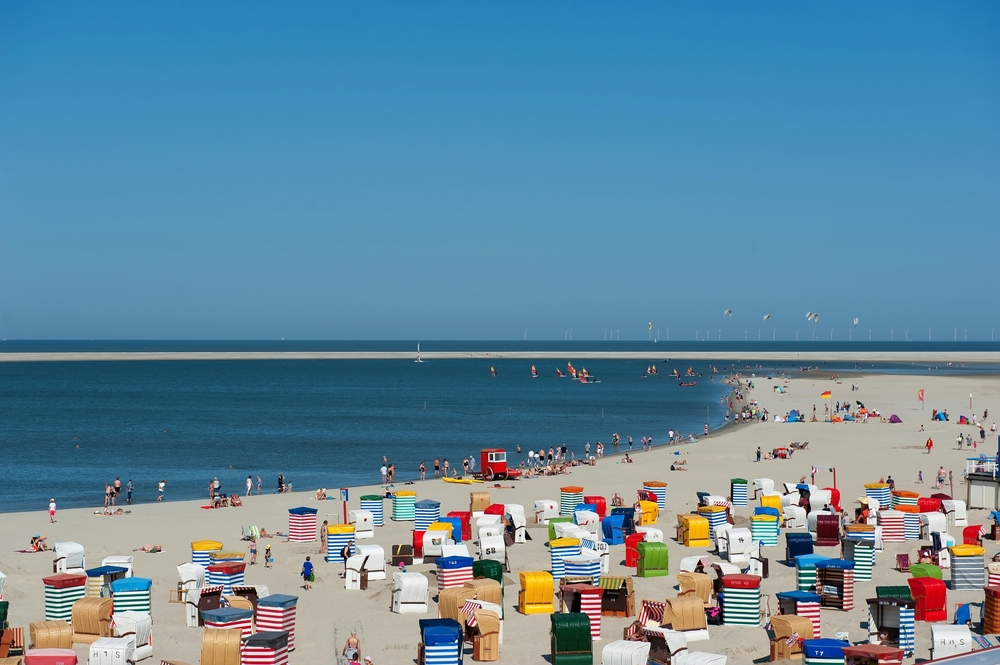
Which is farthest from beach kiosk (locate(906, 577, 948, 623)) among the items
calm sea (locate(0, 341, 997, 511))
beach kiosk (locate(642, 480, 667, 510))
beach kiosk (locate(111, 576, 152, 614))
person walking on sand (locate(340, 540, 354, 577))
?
calm sea (locate(0, 341, 997, 511))

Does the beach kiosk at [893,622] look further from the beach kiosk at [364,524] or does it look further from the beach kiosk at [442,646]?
the beach kiosk at [364,524]

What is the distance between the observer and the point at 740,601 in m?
19.5

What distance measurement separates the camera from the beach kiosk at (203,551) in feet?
78.7

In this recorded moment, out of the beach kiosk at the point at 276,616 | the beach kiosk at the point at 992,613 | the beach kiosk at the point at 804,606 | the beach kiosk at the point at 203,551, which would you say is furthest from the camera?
the beach kiosk at the point at 203,551

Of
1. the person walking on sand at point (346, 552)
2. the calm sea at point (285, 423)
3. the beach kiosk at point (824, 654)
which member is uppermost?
the beach kiosk at point (824, 654)

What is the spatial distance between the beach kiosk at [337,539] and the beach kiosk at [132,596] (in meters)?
6.60

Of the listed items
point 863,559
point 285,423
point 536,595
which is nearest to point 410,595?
point 536,595

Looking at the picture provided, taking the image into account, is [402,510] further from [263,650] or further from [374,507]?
[263,650]

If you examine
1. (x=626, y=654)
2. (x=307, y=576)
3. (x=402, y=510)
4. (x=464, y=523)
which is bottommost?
(x=402, y=510)

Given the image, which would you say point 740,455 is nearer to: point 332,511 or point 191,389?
point 332,511

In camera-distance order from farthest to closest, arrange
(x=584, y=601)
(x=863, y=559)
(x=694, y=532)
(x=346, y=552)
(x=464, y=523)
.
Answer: (x=464, y=523) < (x=694, y=532) < (x=346, y=552) < (x=863, y=559) < (x=584, y=601)

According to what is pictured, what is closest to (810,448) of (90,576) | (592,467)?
(592,467)

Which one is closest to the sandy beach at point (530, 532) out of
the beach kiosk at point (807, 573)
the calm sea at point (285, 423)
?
the beach kiosk at point (807, 573)

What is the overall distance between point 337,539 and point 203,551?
328 centimetres
